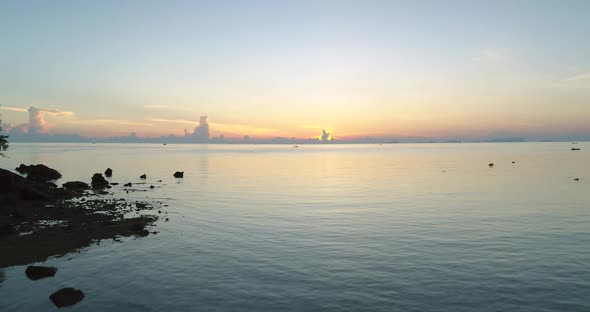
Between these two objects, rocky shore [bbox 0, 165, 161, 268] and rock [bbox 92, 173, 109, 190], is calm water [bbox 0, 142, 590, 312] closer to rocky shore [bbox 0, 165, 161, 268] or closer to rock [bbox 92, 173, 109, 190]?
rocky shore [bbox 0, 165, 161, 268]

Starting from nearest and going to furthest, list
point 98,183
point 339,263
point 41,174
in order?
point 339,263, point 98,183, point 41,174

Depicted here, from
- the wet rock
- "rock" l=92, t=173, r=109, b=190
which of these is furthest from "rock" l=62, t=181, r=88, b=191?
the wet rock

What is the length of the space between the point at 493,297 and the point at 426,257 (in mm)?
7091

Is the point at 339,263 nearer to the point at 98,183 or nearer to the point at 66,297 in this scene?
the point at 66,297

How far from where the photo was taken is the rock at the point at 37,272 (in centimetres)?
2198

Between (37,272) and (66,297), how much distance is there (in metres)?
4.92

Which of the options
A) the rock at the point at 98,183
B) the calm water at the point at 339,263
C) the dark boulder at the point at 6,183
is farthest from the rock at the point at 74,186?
the calm water at the point at 339,263

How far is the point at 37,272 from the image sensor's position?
2209cm

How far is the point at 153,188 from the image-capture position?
69.5 metres

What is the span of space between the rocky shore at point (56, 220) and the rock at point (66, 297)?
797 centimetres

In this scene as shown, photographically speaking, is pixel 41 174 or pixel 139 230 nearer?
pixel 139 230

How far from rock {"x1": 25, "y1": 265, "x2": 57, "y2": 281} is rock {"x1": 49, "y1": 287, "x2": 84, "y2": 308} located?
4.04m

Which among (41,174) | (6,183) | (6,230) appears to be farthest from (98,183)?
(6,230)

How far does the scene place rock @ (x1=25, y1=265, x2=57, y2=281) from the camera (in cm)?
2198
